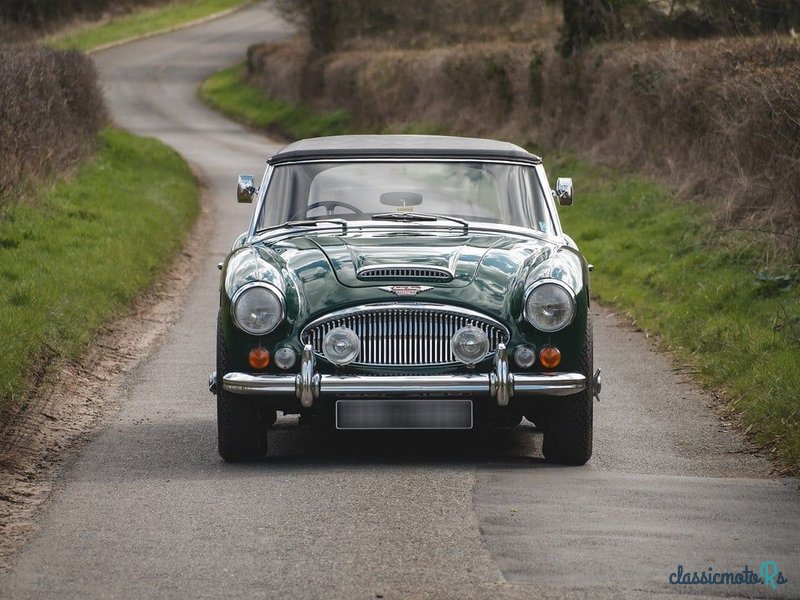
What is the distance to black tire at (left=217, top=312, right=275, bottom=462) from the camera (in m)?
7.16

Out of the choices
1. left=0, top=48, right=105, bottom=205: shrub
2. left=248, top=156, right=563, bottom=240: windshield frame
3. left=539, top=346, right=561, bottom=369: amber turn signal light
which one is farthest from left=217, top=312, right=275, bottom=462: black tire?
left=0, top=48, right=105, bottom=205: shrub

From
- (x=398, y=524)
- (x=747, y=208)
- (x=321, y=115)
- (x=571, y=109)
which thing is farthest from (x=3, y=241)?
(x=321, y=115)

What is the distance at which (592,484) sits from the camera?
6738 mm

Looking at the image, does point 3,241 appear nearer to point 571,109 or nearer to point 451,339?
point 451,339

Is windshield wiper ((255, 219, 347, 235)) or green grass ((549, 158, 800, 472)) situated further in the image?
green grass ((549, 158, 800, 472))

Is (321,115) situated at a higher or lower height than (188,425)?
lower

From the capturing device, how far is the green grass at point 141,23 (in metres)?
64.9

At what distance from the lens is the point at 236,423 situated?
23.6ft

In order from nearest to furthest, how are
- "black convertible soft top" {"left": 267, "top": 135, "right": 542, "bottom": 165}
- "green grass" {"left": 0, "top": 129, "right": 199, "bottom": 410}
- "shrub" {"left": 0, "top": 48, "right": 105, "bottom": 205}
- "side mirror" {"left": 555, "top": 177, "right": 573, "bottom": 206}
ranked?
1. "black convertible soft top" {"left": 267, "top": 135, "right": 542, "bottom": 165}
2. "side mirror" {"left": 555, "top": 177, "right": 573, "bottom": 206}
3. "green grass" {"left": 0, "top": 129, "right": 199, "bottom": 410}
4. "shrub" {"left": 0, "top": 48, "right": 105, "bottom": 205}

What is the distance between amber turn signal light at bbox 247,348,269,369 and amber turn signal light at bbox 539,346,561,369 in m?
1.34

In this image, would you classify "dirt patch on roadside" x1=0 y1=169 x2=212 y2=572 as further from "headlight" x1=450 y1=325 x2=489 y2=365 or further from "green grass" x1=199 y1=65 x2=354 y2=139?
"green grass" x1=199 y1=65 x2=354 y2=139

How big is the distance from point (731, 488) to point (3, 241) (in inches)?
368

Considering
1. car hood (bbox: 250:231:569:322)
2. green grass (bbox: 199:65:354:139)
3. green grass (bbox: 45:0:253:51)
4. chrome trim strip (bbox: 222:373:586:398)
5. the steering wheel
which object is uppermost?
car hood (bbox: 250:231:569:322)

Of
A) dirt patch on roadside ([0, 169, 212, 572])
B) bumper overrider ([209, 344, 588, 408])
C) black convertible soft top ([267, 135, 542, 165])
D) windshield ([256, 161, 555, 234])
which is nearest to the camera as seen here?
dirt patch on roadside ([0, 169, 212, 572])
